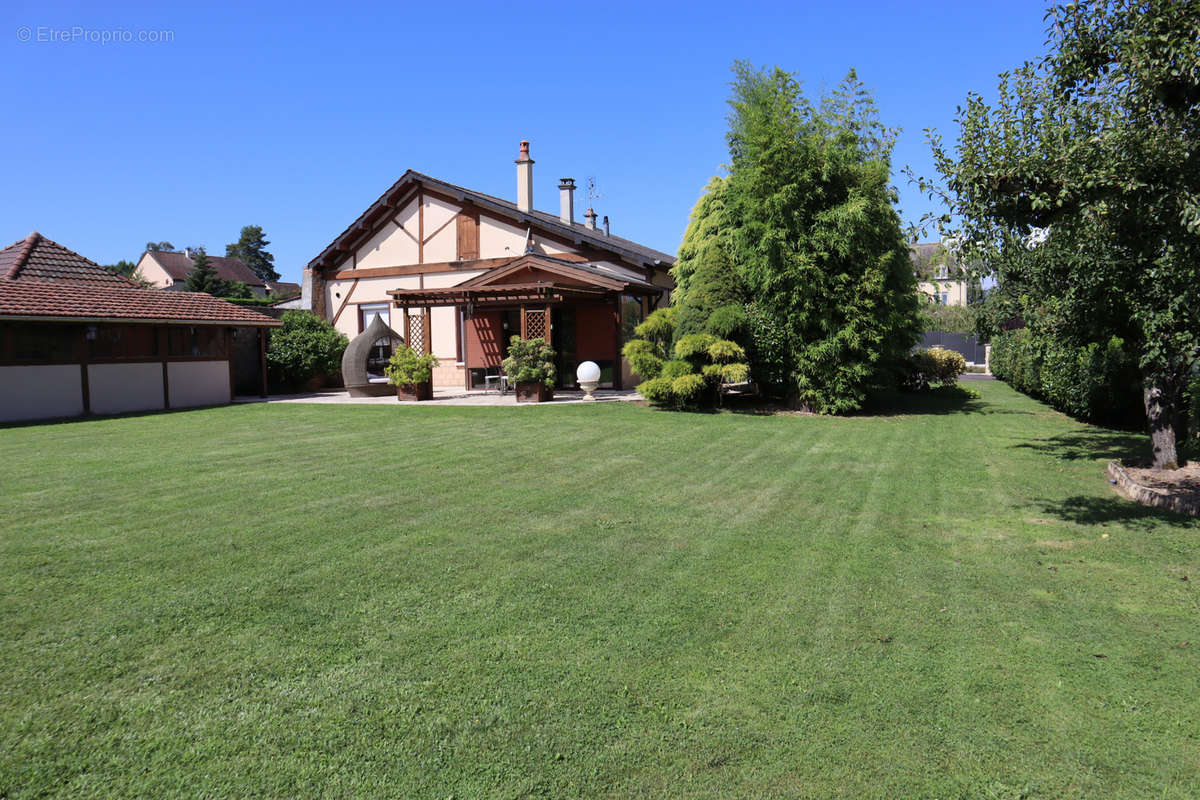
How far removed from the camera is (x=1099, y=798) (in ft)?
8.04

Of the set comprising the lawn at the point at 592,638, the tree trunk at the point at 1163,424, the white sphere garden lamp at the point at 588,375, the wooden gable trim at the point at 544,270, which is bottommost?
the lawn at the point at 592,638

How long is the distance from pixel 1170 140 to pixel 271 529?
7.06m

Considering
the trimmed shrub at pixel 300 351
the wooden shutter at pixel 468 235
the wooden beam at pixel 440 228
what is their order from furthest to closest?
the wooden beam at pixel 440 228
the wooden shutter at pixel 468 235
the trimmed shrub at pixel 300 351

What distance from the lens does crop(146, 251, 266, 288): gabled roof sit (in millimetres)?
60281

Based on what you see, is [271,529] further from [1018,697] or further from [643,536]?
[1018,697]

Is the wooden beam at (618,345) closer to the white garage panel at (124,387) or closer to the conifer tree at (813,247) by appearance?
the conifer tree at (813,247)

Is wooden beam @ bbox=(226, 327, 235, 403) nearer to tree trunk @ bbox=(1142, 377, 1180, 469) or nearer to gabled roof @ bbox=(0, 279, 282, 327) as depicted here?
gabled roof @ bbox=(0, 279, 282, 327)

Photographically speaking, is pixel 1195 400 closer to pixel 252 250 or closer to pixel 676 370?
pixel 676 370

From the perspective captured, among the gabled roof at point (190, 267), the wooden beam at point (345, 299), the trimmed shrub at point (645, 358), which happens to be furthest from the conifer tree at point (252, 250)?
the trimmed shrub at point (645, 358)

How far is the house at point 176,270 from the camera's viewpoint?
196 ft

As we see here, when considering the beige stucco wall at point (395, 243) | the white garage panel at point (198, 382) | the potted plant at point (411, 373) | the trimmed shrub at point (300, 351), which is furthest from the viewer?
the beige stucco wall at point (395, 243)

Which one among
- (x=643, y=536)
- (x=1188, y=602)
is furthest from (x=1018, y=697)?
(x=643, y=536)

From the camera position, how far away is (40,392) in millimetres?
14586

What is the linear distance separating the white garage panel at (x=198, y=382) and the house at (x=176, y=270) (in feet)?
141
